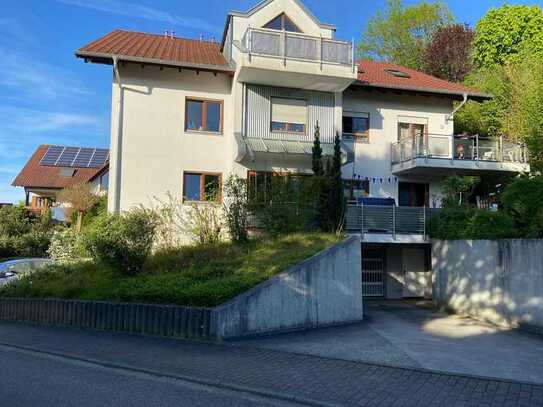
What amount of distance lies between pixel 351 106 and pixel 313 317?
11969 millimetres

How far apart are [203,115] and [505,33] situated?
92.6 feet

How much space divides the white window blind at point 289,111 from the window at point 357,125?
2.26m

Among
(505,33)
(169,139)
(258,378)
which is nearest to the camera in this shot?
(258,378)

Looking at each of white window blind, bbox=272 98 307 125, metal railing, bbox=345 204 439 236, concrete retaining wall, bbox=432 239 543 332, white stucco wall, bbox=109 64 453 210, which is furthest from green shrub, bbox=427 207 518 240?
white window blind, bbox=272 98 307 125

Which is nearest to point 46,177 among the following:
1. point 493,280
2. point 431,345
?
point 493,280

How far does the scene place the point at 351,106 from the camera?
22094 mm

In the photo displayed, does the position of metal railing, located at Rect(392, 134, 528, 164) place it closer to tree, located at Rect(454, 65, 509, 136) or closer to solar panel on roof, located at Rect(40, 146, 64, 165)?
tree, located at Rect(454, 65, 509, 136)

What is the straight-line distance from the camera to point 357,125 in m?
22.2

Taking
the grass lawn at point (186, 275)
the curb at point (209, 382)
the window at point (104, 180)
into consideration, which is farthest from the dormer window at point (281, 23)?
the curb at point (209, 382)

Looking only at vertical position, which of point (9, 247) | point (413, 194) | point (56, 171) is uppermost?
point (56, 171)

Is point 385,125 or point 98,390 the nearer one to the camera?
point 98,390

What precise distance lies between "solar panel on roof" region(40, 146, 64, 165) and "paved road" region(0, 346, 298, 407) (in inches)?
1260

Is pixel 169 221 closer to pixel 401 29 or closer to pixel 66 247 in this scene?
pixel 66 247

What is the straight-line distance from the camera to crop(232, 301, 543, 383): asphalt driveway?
8.91 m
